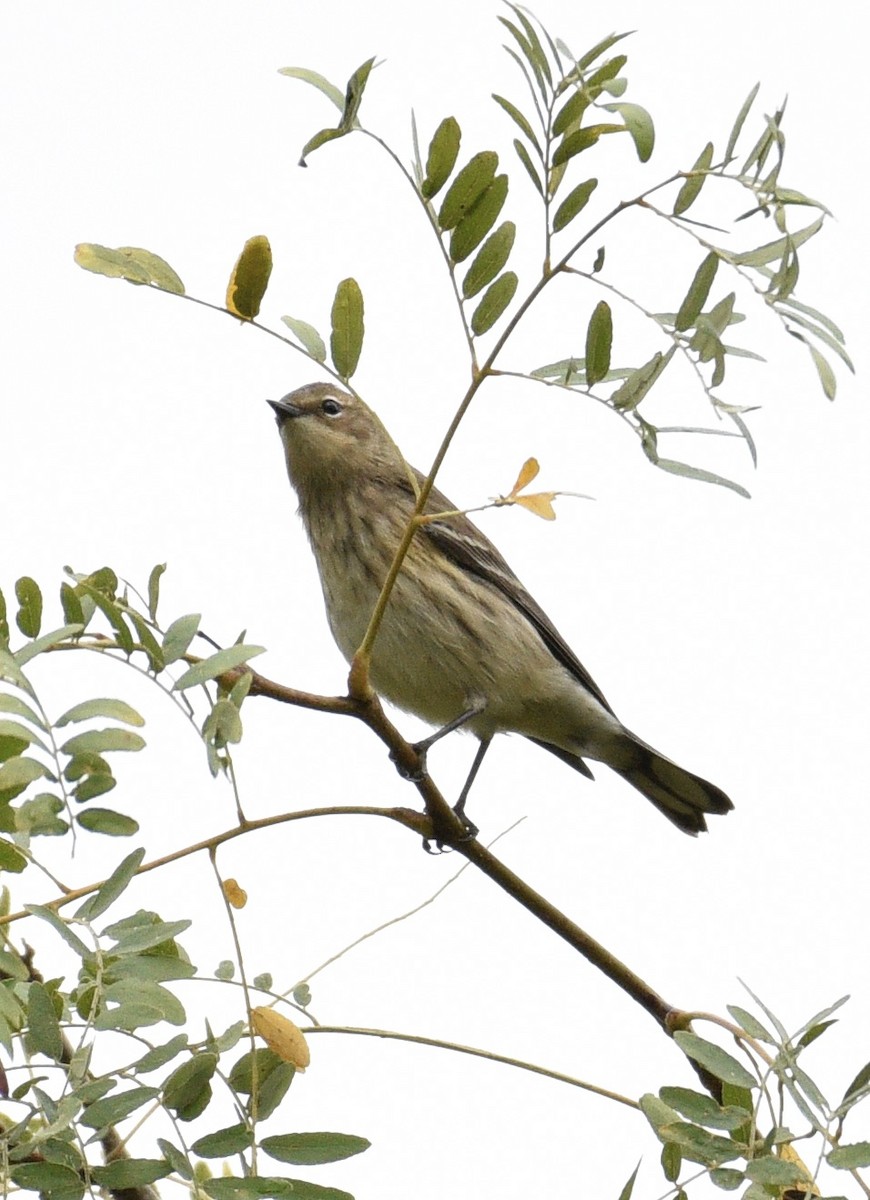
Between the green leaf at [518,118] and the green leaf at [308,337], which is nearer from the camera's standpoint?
the green leaf at [518,118]

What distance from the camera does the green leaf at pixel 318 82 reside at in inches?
95.2

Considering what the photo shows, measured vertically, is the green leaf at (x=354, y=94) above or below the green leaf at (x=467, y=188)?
above

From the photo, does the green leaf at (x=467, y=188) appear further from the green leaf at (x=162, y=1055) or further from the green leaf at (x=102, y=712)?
the green leaf at (x=162, y=1055)

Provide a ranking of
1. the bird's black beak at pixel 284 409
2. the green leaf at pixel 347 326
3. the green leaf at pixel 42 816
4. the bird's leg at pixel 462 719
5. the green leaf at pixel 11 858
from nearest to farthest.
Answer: the green leaf at pixel 11 858 → the green leaf at pixel 42 816 → the green leaf at pixel 347 326 → the bird's leg at pixel 462 719 → the bird's black beak at pixel 284 409

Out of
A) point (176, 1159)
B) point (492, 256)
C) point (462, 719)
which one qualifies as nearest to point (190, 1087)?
point (176, 1159)

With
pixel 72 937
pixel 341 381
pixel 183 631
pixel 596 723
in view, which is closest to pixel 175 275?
pixel 341 381

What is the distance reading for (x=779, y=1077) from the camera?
2113mm

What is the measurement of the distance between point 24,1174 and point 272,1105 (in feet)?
1.36

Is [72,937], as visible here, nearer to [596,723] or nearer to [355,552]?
[355,552]

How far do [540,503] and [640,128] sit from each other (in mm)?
613

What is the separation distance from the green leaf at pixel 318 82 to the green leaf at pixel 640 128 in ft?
1.45

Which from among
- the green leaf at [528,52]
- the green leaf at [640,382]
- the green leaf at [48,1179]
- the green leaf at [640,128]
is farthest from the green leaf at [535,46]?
the green leaf at [48,1179]

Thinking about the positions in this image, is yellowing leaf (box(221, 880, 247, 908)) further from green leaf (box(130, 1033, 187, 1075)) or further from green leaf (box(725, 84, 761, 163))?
green leaf (box(725, 84, 761, 163))

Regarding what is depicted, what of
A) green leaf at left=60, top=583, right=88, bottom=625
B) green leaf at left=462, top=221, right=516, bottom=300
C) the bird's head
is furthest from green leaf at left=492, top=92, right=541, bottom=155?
the bird's head
